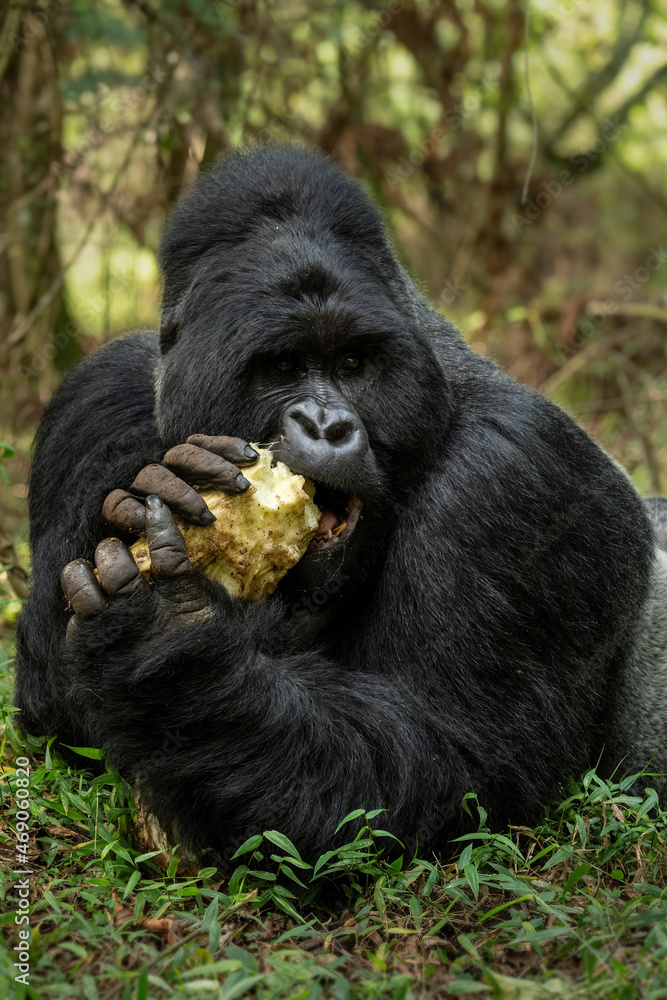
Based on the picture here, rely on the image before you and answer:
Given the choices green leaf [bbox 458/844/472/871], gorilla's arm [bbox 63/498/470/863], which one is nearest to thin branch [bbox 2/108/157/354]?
gorilla's arm [bbox 63/498/470/863]

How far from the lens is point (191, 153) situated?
7145 mm

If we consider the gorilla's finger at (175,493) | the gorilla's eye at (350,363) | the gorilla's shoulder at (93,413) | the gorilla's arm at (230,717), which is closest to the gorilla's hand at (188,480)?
the gorilla's finger at (175,493)

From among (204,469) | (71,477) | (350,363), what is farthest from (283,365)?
(71,477)

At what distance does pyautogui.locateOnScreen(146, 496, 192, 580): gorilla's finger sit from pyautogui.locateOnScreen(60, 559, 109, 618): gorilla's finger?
18cm

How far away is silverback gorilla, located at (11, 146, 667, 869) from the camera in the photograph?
9.66ft

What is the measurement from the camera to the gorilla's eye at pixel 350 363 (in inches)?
133

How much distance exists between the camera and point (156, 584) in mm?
2873

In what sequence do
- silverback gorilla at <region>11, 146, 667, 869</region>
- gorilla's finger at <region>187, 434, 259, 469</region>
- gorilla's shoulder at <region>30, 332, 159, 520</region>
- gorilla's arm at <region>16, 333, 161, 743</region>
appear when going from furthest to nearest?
gorilla's shoulder at <region>30, 332, 159, 520</region> → gorilla's arm at <region>16, 333, 161, 743</region> → gorilla's finger at <region>187, 434, 259, 469</region> → silverback gorilla at <region>11, 146, 667, 869</region>

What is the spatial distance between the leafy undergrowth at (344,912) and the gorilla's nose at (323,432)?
3.80 feet

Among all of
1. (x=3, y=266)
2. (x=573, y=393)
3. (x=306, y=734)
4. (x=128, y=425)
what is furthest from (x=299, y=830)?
(x=573, y=393)

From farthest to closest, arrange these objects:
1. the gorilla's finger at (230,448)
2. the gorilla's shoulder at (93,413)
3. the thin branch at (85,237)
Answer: the thin branch at (85,237) < the gorilla's shoulder at (93,413) < the gorilla's finger at (230,448)

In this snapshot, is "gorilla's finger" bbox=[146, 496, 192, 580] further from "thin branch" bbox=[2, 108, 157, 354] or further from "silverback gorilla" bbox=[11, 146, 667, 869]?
"thin branch" bbox=[2, 108, 157, 354]

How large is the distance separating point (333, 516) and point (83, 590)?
895 millimetres

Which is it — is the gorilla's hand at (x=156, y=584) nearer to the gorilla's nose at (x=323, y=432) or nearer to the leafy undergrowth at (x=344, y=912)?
the gorilla's nose at (x=323, y=432)
